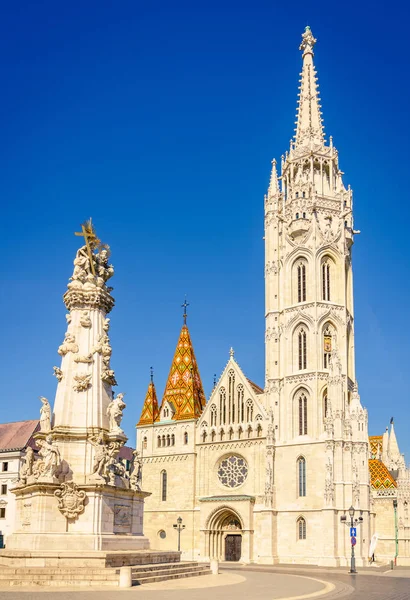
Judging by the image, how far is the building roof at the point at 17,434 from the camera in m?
51.2

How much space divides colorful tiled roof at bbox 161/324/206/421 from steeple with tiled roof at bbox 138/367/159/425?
1.11m

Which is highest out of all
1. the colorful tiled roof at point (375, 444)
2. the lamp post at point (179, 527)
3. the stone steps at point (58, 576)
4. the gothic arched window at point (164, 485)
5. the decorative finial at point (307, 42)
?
the decorative finial at point (307, 42)

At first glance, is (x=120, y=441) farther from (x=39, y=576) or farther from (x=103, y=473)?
(x=39, y=576)


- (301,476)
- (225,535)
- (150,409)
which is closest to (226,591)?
(301,476)

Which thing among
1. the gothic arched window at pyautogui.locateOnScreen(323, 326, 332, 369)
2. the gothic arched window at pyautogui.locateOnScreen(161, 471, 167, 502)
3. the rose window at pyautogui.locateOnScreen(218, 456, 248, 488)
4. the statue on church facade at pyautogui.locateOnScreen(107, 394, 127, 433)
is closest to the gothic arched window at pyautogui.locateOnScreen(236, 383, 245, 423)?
the rose window at pyautogui.locateOnScreen(218, 456, 248, 488)

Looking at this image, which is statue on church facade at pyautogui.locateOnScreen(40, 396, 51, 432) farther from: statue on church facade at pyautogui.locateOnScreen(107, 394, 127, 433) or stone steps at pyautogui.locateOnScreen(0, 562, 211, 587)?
stone steps at pyautogui.locateOnScreen(0, 562, 211, 587)

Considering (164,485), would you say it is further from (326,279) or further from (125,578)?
(125,578)

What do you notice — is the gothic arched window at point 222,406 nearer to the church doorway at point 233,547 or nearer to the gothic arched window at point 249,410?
the gothic arched window at point 249,410

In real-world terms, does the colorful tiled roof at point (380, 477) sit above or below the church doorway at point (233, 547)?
above

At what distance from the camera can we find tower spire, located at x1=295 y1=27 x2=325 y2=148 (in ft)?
198

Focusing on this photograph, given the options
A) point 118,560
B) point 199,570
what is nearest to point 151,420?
point 199,570

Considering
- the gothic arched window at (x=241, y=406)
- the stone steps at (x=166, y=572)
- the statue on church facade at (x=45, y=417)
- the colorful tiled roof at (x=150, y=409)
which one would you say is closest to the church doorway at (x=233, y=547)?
the gothic arched window at (x=241, y=406)

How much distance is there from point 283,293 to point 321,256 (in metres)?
4.03

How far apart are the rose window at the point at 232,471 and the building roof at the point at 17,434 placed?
546 inches
